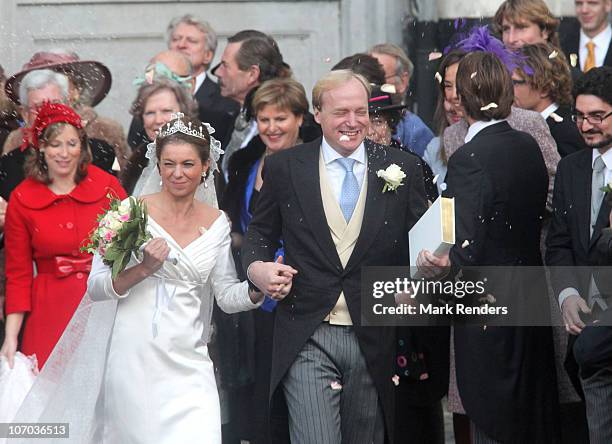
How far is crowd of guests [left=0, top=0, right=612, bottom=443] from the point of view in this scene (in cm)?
741

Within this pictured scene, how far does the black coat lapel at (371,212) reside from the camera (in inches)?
291

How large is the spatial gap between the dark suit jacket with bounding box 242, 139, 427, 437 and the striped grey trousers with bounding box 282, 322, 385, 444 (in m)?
0.05

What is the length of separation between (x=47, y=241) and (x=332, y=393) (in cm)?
225

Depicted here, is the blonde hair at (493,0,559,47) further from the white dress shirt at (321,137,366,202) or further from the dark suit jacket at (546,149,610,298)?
the white dress shirt at (321,137,366,202)

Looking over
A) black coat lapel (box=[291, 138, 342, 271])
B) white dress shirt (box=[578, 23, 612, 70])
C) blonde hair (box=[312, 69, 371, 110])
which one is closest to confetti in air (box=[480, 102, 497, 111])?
blonde hair (box=[312, 69, 371, 110])

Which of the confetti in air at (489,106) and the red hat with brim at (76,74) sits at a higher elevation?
the red hat with brim at (76,74)

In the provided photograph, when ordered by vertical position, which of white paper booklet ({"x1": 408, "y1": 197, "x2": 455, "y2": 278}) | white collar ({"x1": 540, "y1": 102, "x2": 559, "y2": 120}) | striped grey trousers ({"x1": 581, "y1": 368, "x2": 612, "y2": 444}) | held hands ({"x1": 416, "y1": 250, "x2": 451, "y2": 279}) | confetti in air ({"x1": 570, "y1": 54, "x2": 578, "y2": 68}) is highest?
confetti in air ({"x1": 570, "y1": 54, "x2": 578, "y2": 68})

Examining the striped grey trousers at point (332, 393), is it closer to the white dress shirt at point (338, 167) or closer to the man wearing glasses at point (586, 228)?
the white dress shirt at point (338, 167)

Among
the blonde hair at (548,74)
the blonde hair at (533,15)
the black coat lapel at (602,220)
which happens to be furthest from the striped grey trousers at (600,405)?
A: the blonde hair at (533,15)

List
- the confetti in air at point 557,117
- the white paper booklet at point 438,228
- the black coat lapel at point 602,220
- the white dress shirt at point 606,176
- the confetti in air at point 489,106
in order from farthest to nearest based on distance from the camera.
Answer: the confetti in air at point 557,117 → the confetti in air at point 489,106 → the white dress shirt at point 606,176 → the black coat lapel at point 602,220 → the white paper booklet at point 438,228

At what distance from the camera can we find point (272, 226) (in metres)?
7.66

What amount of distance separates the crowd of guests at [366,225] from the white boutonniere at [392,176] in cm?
8

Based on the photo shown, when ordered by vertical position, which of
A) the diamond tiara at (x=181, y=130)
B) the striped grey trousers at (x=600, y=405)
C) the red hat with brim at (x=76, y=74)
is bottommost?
the striped grey trousers at (x=600, y=405)

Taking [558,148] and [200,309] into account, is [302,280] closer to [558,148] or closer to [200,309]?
[200,309]
